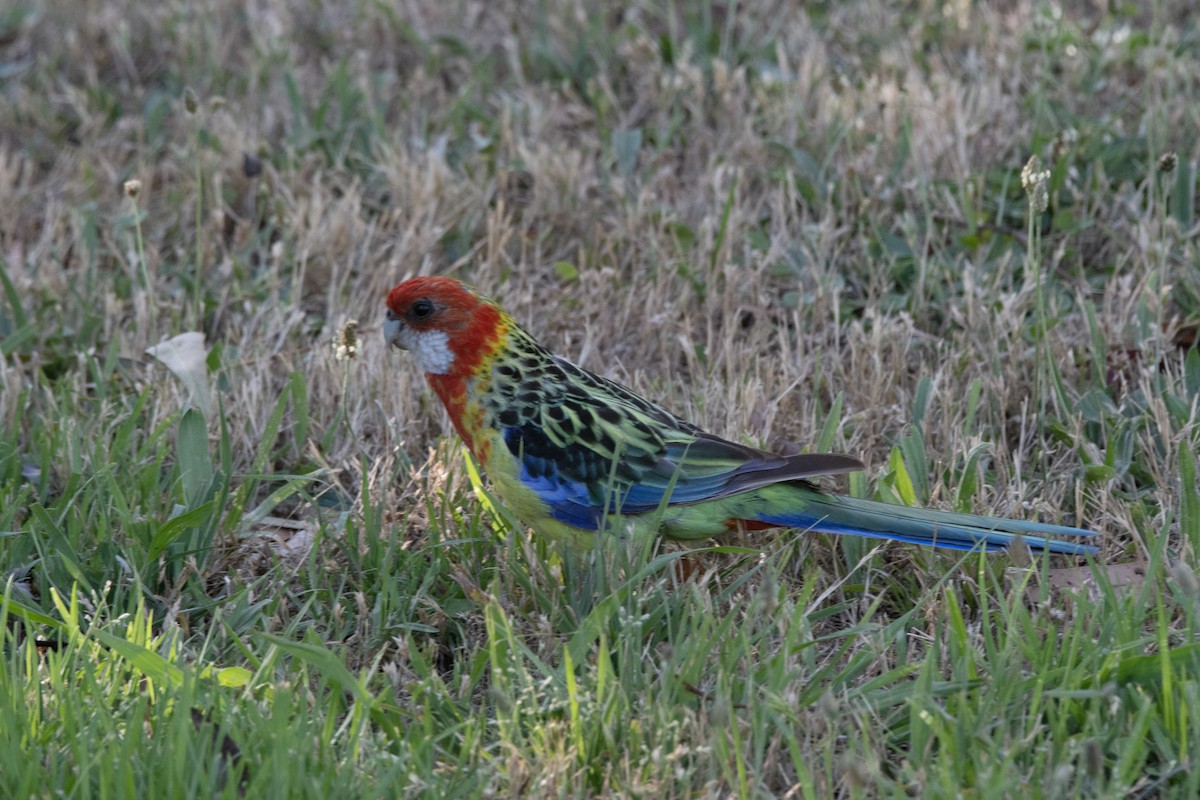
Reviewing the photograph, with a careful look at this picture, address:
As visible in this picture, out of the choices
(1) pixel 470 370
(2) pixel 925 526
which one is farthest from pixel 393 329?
(2) pixel 925 526

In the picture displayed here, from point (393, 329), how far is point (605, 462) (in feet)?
2.52

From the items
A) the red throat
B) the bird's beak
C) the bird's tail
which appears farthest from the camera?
the bird's beak

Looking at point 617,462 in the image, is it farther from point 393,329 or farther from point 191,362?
point 191,362

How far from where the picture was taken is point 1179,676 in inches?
115

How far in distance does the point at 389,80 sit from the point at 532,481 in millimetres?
3575

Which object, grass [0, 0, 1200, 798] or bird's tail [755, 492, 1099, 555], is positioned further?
bird's tail [755, 492, 1099, 555]

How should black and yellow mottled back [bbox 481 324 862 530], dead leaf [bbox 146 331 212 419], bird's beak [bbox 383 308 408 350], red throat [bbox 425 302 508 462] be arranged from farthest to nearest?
dead leaf [bbox 146 331 212 419]
bird's beak [bbox 383 308 408 350]
red throat [bbox 425 302 508 462]
black and yellow mottled back [bbox 481 324 862 530]

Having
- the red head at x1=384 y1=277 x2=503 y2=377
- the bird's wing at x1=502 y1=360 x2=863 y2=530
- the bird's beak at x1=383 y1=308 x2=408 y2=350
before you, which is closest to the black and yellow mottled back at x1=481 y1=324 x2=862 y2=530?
the bird's wing at x1=502 y1=360 x2=863 y2=530

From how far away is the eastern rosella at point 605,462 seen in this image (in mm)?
3449

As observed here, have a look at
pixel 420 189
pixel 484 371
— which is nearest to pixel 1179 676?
pixel 484 371

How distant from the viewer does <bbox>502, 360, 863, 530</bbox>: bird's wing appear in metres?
3.53

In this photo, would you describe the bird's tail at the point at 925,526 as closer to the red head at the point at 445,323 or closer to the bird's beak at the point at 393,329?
the red head at the point at 445,323

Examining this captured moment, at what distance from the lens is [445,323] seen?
3.84 metres

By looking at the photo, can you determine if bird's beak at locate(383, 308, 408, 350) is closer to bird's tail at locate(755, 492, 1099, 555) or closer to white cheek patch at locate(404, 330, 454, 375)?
white cheek patch at locate(404, 330, 454, 375)
